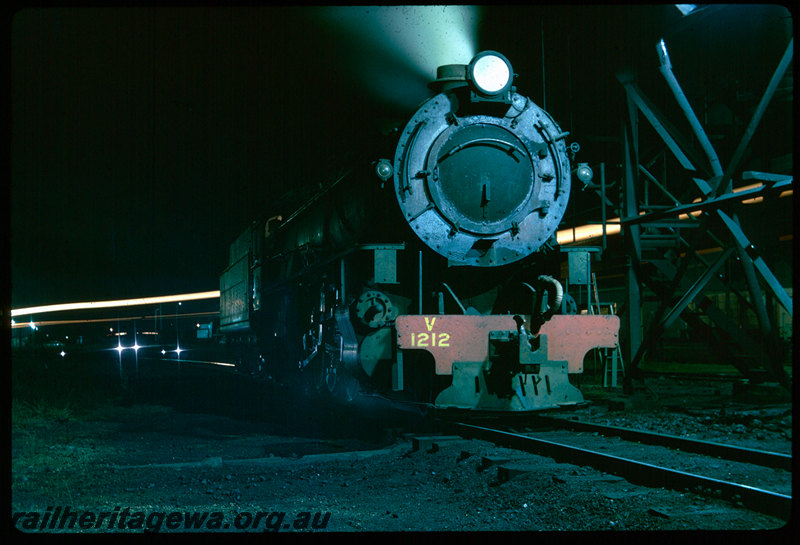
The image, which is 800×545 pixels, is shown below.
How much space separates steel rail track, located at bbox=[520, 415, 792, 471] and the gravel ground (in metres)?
0.13

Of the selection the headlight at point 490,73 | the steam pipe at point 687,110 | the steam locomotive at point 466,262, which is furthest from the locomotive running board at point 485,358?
the steam pipe at point 687,110

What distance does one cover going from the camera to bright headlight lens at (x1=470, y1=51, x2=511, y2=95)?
7.44m

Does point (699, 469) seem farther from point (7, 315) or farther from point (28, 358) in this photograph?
point (28, 358)

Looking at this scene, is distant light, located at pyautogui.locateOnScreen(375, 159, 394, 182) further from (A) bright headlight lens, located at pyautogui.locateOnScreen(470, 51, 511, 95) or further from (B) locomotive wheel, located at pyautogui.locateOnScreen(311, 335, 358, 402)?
(B) locomotive wheel, located at pyautogui.locateOnScreen(311, 335, 358, 402)

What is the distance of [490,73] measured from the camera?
7504mm

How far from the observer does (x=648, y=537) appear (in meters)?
3.85

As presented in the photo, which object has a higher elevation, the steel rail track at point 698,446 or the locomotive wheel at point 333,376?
the locomotive wheel at point 333,376

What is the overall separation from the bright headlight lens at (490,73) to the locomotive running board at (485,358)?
8.08 ft

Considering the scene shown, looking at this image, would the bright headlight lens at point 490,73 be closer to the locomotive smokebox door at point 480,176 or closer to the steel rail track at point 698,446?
the locomotive smokebox door at point 480,176

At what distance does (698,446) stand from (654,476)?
5.09 ft

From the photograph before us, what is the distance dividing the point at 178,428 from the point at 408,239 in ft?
14.5

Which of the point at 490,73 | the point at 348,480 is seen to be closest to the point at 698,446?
the point at 348,480

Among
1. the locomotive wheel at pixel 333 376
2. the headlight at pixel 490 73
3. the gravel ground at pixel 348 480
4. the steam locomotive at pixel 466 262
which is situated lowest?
the gravel ground at pixel 348 480

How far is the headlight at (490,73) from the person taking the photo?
293 inches
